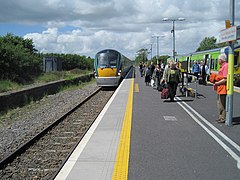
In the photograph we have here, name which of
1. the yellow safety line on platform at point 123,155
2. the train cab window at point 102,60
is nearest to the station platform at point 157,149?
the yellow safety line on platform at point 123,155

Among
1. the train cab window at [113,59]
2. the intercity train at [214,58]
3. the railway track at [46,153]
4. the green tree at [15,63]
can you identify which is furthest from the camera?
the green tree at [15,63]

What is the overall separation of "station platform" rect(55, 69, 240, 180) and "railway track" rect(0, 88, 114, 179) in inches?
18.9

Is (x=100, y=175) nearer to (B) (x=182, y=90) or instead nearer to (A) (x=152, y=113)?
(A) (x=152, y=113)

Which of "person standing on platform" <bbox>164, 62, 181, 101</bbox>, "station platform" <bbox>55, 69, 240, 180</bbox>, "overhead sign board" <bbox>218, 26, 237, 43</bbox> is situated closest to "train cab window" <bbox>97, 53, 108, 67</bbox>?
"person standing on platform" <bbox>164, 62, 181, 101</bbox>

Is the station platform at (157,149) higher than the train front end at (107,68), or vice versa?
the train front end at (107,68)

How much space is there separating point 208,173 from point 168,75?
27.6 feet

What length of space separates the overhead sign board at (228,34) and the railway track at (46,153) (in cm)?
463

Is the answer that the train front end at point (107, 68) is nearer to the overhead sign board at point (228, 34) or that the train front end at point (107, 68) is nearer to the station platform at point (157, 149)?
the station platform at point (157, 149)

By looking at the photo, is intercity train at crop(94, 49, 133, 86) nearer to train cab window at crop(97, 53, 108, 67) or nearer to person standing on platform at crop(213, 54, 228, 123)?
train cab window at crop(97, 53, 108, 67)

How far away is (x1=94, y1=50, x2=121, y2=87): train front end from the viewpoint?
82.0 feet

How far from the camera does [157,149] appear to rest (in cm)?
645

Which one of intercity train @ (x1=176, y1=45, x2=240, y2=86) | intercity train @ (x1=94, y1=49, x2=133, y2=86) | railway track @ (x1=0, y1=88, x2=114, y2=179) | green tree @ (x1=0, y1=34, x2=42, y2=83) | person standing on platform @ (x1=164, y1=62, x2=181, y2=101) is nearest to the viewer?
railway track @ (x1=0, y1=88, x2=114, y2=179)

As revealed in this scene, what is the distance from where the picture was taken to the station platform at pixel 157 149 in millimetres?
5125

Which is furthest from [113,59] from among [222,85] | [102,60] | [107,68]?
[222,85]
